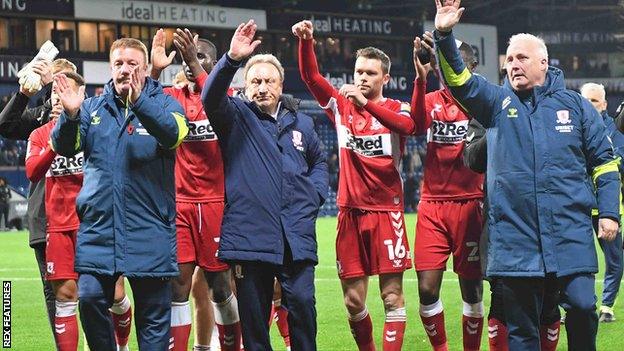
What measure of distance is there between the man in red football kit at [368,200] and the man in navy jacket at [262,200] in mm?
1170

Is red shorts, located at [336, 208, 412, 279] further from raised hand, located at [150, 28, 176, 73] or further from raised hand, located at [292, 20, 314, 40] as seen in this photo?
raised hand, located at [150, 28, 176, 73]

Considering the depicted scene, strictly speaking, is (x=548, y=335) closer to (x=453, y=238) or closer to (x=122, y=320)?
(x=453, y=238)

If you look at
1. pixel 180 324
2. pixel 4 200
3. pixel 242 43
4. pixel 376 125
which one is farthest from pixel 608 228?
pixel 4 200

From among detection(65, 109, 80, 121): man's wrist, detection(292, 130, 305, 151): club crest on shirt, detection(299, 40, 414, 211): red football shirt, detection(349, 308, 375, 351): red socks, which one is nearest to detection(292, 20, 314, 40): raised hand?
detection(299, 40, 414, 211): red football shirt

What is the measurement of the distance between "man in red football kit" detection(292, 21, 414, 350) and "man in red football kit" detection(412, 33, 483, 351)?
238mm

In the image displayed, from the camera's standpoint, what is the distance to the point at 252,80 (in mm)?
6668

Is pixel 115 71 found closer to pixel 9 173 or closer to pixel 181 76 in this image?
pixel 181 76

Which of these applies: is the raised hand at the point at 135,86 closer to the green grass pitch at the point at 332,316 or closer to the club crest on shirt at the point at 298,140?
the club crest on shirt at the point at 298,140

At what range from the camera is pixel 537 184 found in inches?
246

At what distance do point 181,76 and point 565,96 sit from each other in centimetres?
328

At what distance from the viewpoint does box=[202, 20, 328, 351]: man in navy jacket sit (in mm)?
6383

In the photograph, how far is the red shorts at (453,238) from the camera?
8.03 m

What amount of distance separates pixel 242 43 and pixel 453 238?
258 centimetres

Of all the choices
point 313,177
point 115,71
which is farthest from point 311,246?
point 115,71
